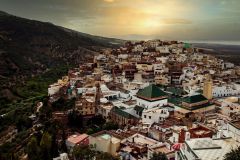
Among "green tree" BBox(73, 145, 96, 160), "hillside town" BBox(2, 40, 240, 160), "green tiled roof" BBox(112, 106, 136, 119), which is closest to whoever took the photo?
"green tree" BBox(73, 145, 96, 160)

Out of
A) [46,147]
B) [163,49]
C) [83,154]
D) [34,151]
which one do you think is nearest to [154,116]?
[46,147]

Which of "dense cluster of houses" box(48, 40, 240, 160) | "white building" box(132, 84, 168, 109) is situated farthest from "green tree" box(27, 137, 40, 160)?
"white building" box(132, 84, 168, 109)

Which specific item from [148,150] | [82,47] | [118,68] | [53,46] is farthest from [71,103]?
[82,47]

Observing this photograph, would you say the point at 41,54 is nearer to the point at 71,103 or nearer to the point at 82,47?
the point at 82,47

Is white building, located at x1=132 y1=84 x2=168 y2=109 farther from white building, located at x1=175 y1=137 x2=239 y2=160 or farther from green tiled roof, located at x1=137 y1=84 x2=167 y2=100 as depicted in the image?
white building, located at x1=175 y1=137 x2=239 y2=160

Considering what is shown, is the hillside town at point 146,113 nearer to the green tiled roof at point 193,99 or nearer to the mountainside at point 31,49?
the green tiled roof at point 193,99
